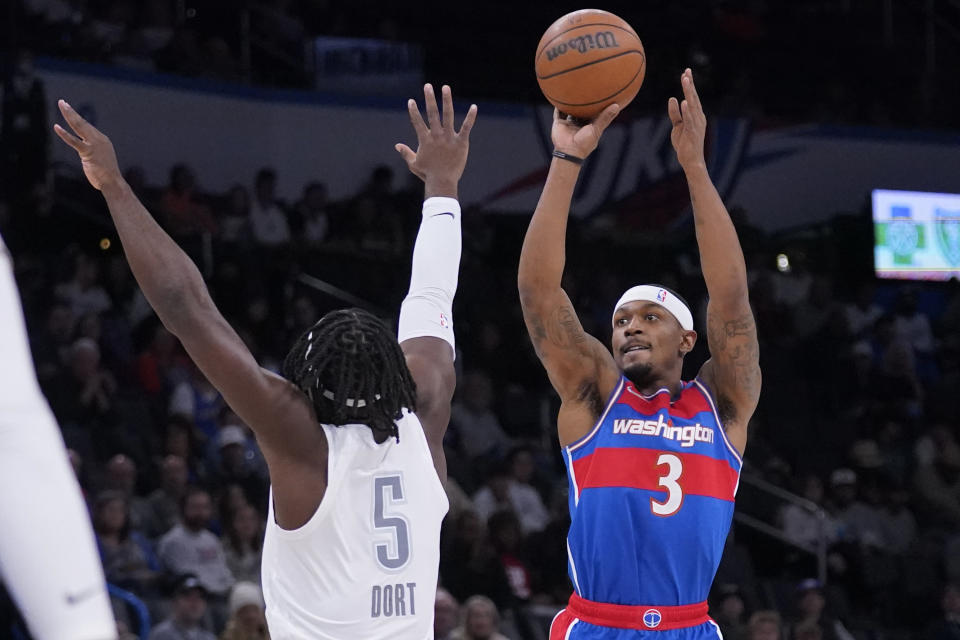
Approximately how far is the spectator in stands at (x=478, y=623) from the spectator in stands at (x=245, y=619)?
4.20ft

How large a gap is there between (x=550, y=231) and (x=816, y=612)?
23.2 ft

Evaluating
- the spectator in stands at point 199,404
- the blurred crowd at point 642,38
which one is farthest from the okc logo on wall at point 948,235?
the spectator in stands at point 199,404

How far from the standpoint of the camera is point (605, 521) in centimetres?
477

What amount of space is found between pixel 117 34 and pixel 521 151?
4.61 metres

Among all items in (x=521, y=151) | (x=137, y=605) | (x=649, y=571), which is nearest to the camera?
(x=649, y=571)

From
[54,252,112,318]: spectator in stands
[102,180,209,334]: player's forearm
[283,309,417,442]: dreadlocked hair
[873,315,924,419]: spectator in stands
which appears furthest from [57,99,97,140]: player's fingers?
[873,315,924,419]: spectator in stands

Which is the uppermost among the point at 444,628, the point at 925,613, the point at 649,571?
the point at 649,571

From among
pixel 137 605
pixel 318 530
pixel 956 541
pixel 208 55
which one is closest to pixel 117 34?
pixel 208 55

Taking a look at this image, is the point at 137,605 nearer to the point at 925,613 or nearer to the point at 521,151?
the point at 925,613

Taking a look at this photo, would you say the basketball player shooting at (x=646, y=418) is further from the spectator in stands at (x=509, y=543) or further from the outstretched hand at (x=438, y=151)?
the spectator in stands at (x=509, y=543)

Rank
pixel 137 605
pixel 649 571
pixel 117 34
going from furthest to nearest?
pixel 117 34
pixel 137 605
pixel 649 571

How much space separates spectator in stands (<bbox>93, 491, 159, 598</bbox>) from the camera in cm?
879

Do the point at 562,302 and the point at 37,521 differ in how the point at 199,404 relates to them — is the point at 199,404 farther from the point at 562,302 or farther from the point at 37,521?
the point at 37,521

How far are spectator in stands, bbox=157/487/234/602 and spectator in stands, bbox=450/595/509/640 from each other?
5.21 feet
